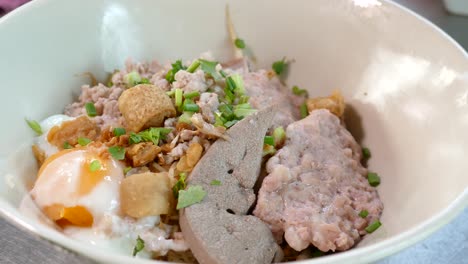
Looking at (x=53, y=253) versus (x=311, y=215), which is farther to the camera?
(x=53, y=253)

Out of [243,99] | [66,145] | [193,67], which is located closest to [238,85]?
[243,99]

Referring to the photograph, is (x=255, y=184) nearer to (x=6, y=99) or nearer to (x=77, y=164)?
(x=77, y=164)

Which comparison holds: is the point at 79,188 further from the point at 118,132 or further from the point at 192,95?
the point at 192,95

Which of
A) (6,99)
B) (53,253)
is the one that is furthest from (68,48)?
(53,253)

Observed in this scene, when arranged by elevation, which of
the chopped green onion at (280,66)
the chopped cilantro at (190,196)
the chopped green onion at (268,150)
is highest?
the chopped cilantro at (190,196)

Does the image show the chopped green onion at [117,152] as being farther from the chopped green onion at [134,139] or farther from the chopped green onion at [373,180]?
the chopped green onion at [373,180]

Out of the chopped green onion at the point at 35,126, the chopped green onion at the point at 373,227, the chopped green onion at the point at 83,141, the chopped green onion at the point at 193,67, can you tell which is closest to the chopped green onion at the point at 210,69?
the chopped green onion at the point at 193,67
